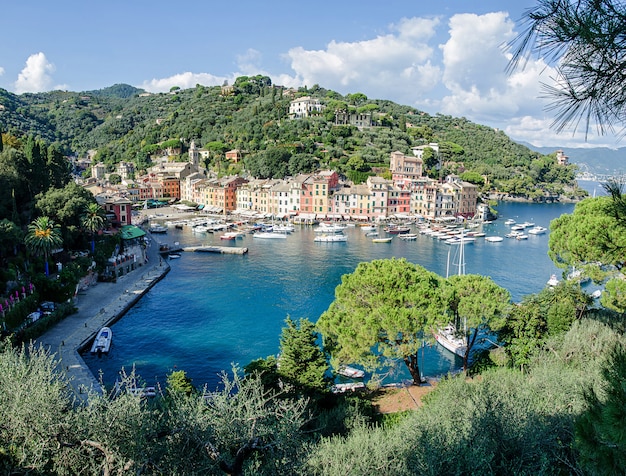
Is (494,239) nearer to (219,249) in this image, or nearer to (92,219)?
(219,249)

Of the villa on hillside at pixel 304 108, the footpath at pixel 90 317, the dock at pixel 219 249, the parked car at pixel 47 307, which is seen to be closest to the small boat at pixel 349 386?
the footpath at pixel 90 317

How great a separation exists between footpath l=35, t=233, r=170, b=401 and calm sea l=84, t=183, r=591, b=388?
0.53 metres

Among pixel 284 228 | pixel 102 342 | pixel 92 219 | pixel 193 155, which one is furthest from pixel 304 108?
pixel 102 342

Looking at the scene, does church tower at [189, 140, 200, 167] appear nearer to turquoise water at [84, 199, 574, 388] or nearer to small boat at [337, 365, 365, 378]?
turquoise water at [84, 199, 574, 388]

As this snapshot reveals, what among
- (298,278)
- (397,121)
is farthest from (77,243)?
(397,121)

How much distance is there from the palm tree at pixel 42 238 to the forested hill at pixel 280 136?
136 ft

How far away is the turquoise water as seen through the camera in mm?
15883

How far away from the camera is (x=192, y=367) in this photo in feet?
49.6

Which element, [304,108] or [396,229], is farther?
[304,108]

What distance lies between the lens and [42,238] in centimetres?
1889

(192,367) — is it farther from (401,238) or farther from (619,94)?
(401,238)

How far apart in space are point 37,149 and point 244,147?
47551 millimetres

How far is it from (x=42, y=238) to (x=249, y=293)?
10181mm

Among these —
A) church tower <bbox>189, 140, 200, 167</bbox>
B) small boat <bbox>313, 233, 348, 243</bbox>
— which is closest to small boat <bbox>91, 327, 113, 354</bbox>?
small boat <bbox>313, 233, 348, 243</bbox>
